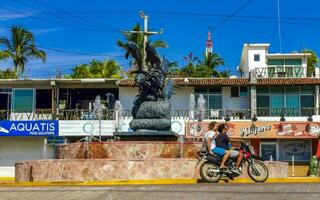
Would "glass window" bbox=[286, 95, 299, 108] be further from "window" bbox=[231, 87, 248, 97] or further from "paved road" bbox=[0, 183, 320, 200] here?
"paved road" bbox=[0, 183, 320, 200]

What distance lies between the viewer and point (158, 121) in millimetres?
17234

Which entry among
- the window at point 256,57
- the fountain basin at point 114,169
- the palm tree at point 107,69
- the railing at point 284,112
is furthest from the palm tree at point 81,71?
the fountain basin at point 114,169

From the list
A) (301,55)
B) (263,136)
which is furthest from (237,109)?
(301,55)

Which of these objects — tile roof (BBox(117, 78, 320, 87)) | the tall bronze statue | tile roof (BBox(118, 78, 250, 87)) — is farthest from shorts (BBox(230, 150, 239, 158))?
tile roof (BBox(118, 78, 250, 87))

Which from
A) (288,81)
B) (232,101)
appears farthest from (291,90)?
(232,101)

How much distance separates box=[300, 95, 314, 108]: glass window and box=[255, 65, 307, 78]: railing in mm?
2529

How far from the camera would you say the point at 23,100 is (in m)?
38.8

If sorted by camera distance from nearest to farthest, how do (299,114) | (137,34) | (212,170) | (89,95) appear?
1. (212,170)
2. (299,114)
3. (89,95)
4. (137,34)

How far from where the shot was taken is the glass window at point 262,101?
38.1 meters

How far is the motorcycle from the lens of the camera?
12.8m

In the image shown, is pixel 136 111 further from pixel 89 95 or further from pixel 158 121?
pixel 89 95

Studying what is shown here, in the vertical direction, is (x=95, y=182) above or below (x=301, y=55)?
below

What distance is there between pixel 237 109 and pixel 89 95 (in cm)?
1108

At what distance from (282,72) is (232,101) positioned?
4386 millimetres
